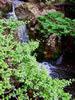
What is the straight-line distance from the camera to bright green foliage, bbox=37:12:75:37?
539cm

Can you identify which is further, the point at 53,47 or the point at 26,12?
the point at 26,12

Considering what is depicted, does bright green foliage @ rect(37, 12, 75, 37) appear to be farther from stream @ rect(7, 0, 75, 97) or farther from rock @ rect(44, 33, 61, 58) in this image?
stream @ rect(7, 0, 75, 97)

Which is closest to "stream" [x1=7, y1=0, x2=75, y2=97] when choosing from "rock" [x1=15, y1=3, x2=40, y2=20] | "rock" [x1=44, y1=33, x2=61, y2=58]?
"rock" [x1=44, y1=33, x2=61, y2=58]

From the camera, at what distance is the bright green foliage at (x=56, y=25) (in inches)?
212

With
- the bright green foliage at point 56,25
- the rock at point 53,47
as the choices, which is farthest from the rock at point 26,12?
the rock at point 53,47

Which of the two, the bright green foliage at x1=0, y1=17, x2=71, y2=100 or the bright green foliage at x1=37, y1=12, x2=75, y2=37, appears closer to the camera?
the bright green foliage at x1=0, y1=17, x2=71, y2=100

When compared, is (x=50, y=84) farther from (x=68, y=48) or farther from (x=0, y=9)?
(x=0, y=9)

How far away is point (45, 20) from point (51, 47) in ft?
4.96

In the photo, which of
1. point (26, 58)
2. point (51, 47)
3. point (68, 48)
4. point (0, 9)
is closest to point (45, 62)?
point (51, 47)

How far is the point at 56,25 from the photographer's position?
5660 millimetres

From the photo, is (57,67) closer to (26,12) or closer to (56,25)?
(56,25)

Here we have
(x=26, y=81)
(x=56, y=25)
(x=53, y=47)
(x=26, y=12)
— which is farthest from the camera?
(x=26, y=12)

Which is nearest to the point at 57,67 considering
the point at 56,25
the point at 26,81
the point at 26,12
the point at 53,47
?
the point at 53,47

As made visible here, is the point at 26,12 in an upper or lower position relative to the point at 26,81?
upper
